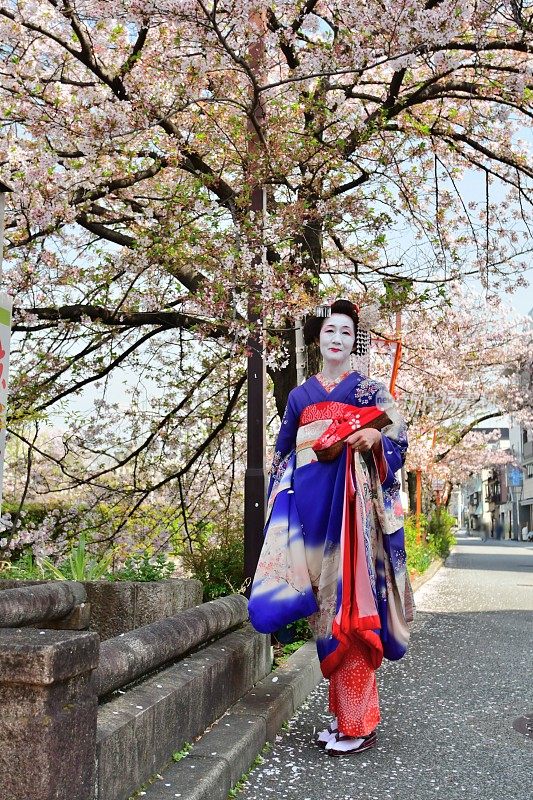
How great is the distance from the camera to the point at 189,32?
21.7 ft

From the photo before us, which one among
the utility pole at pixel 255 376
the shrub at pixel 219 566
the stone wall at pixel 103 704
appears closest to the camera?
the stone wall at pixel 103 704

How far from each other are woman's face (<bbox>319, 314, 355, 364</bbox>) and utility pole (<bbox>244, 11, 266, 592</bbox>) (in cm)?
152

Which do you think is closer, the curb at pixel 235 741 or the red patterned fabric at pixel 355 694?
the curb at pixel 235 741

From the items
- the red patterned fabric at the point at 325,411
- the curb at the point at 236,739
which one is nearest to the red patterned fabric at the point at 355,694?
the curb at the point at 236,739

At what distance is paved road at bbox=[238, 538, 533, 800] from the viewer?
3.60 metres

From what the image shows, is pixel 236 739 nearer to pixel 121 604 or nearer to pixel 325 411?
pixel 121 604

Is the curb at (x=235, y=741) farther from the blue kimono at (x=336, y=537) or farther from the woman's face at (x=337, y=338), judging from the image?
the woman's face at (x=337, y=338)

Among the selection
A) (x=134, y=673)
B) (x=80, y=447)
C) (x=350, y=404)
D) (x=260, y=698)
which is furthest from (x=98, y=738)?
(x=80, y=447)

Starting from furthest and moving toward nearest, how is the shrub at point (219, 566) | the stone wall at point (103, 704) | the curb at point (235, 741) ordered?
the shrub at point (219, 566) < the curb at point (235, 741) < the stone wall at point (103, 704)

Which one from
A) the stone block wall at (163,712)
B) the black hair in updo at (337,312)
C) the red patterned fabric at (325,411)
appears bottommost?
the stone block wall at (163,712)

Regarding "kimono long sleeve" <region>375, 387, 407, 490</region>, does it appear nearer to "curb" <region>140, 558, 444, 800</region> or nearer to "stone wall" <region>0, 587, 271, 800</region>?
"stone wall" <region>0, 587, 271, 800</region>

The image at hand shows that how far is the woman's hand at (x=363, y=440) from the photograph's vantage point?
14.3 ft

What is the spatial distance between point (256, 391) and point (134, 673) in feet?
10.9

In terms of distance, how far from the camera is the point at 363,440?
4.37 m
